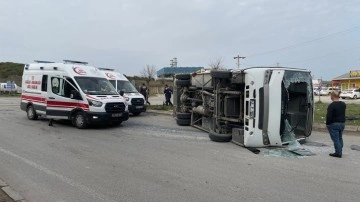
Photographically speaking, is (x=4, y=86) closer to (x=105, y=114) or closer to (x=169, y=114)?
(x=169, y=114)

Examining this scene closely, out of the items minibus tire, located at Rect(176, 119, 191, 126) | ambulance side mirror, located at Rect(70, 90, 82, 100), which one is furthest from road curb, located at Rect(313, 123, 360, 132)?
ambulance side mirror, located at Rect(70, 90, 82, 100)

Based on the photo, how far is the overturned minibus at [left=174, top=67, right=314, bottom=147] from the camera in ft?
30.9

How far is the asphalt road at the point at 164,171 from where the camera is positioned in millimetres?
5730

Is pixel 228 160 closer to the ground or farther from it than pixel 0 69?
closer to the ground

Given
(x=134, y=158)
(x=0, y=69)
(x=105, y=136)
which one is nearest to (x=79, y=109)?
(x=105, y=136)

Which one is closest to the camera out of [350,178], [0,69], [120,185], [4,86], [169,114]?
[120,185]

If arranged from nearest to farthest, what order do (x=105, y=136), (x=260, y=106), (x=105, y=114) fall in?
1. (x=260, y=106)
2. (x=105, y=136)
3. (x=105, y=114)

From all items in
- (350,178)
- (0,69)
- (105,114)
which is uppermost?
(0,69)

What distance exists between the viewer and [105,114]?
42.8 ft

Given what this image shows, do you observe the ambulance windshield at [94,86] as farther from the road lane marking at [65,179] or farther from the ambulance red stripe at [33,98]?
the road lane marking at [65,179]

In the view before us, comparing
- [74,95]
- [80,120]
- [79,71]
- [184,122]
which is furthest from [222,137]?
[79,71]

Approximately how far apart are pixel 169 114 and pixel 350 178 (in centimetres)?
1334

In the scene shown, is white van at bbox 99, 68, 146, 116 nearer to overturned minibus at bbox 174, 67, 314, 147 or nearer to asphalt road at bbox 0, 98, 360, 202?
overturned minibus at bbox 174, 67, 314, 147

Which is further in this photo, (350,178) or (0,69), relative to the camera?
(0,69)
